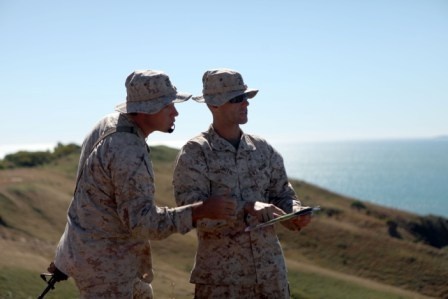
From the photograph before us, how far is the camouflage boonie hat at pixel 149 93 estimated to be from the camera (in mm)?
5016

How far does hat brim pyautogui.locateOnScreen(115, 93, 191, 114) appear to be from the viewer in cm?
500

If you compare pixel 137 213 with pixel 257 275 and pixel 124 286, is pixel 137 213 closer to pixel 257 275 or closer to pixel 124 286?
→ pixel 124 286

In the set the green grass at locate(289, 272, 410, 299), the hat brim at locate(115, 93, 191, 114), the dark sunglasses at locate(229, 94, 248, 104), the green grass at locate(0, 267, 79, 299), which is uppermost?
the dark sunglasses at locate(229, 94, 248, 104)

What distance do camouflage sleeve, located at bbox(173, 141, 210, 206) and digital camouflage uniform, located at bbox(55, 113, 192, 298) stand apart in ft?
2.34

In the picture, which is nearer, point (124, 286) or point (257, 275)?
point (124, 286)

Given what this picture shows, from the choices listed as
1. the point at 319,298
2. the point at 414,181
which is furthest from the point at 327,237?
the point at 414,181

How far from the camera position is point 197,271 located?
5.79 metres

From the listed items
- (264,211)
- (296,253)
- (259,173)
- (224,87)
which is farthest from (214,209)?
(296,253)

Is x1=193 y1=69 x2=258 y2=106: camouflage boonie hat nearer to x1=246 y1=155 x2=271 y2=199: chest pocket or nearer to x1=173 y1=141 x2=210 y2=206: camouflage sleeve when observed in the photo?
x1=173 y1=141 x2=210 y2=206: camouflage sleeve

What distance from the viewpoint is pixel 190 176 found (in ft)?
18.9

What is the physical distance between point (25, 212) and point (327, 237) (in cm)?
989

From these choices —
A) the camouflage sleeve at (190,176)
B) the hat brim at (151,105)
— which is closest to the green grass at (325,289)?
the camouflage sleeve at (190,176)

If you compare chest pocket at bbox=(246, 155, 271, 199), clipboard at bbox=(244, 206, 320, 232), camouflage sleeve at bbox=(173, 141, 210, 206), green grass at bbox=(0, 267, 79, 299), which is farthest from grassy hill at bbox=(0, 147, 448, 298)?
clipboard at bbox=(244, 206, 320, 232)

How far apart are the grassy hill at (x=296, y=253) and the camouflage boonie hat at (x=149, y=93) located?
735 cm
